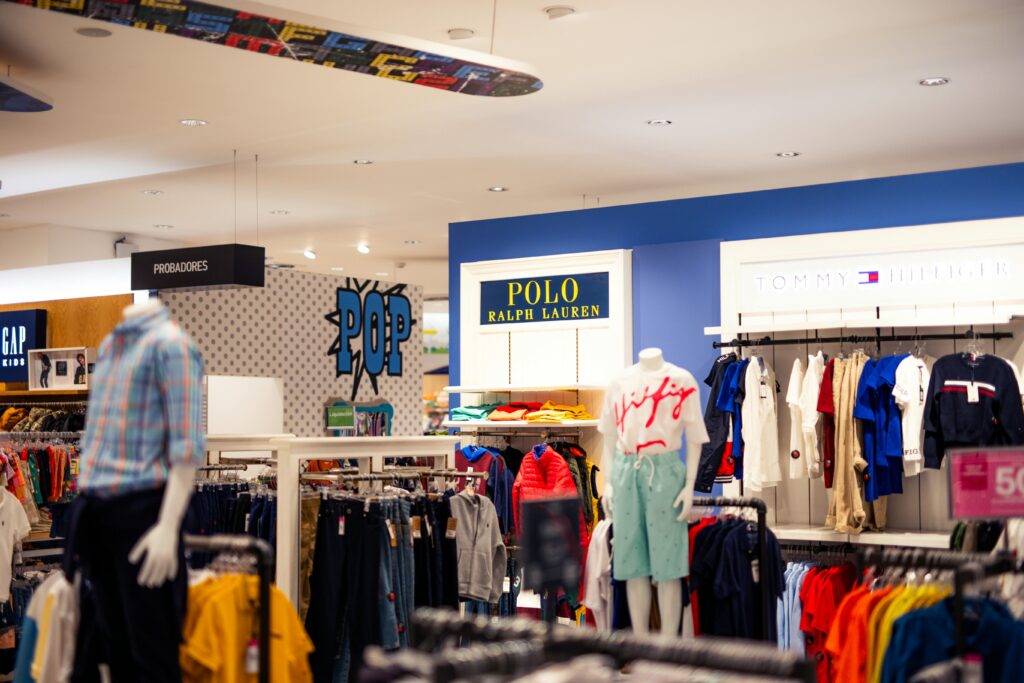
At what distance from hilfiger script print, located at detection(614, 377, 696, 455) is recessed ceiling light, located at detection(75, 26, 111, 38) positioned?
3.56 meters

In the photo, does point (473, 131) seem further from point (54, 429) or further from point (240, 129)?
point (54, 429)

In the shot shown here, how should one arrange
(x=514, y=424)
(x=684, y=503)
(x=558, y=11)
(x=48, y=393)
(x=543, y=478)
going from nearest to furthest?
(x=684, y=503)
(x=558, y=11)
(x=543, y=478)
(x=514, y=424)
(x=48, y=393)

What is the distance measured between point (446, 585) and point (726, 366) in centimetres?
287

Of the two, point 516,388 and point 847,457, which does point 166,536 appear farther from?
point 516,388

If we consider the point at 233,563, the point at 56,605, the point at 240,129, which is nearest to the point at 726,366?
the point at 240,129

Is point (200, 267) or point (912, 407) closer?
point (912, 407)

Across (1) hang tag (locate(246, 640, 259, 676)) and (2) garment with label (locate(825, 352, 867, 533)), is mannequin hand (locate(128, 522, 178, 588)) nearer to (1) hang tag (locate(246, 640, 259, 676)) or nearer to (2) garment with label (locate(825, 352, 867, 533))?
(1) hang tag (locate(246, 640, 259, 676))

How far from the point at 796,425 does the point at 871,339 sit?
774 millimetres

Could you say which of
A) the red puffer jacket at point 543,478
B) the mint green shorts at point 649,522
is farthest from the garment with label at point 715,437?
the mint green shorts at point 649,522

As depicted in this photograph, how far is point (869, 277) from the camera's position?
25.4 ft

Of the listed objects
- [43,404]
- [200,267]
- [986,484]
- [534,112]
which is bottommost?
[986,484]

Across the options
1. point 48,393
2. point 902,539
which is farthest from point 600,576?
point 48,393

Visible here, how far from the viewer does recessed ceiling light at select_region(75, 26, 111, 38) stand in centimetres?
624

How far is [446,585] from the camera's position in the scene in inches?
219
